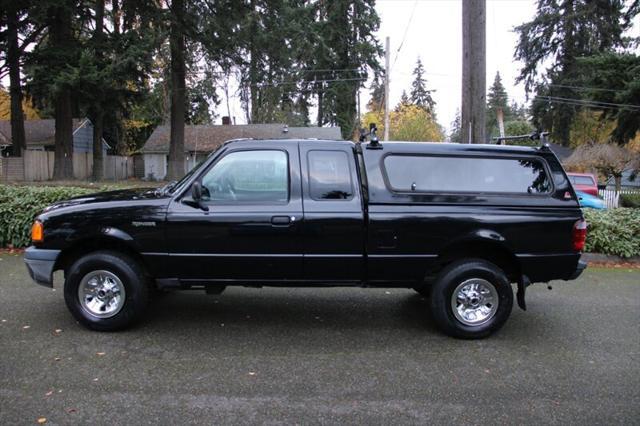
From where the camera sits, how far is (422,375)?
422 centimetres

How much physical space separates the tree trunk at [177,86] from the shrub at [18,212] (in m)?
11.4

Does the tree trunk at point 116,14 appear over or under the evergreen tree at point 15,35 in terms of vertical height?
over

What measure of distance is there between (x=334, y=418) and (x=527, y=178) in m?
3.19

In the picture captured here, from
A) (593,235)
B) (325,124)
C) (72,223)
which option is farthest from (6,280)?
(325,124)

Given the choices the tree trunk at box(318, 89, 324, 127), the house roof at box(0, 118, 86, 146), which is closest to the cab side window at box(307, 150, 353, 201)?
the house roof at box(0, 118, 86, 146)

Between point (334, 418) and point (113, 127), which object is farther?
point (113, 127)

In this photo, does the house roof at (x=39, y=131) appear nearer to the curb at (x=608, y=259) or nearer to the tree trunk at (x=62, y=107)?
the tree trunk at (x=62, y=107)

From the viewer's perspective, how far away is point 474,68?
9.50 m

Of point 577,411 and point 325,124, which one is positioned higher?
point 325,124

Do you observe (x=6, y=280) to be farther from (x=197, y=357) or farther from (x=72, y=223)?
(x=197, y=357)

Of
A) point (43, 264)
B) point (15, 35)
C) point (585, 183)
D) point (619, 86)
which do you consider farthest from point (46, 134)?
point (43, 264)

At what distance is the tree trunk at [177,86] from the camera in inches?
751

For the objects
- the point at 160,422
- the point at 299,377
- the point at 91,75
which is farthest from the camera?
the point at 91,75

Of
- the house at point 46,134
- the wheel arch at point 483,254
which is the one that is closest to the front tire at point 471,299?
the wheel arch at point 483,254
